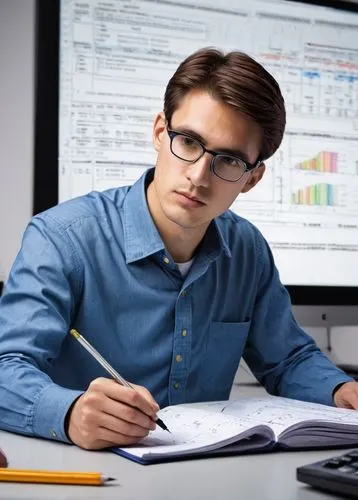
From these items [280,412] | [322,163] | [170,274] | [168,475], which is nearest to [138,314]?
[170,274]

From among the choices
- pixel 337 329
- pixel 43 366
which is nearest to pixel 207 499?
pixel 43 366

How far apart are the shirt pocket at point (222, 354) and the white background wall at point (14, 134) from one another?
0.48m

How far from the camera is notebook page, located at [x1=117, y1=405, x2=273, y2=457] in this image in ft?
2.42

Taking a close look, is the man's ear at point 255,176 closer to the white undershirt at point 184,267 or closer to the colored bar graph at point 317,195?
the white undershirt at point 184,267

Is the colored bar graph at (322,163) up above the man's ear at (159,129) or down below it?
below

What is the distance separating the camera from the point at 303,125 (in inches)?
62.1

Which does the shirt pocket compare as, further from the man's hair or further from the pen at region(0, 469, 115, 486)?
the pen at region(0, 469, 115, 486)

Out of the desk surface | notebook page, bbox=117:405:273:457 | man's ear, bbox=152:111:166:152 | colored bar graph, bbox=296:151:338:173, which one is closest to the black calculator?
the desk surface

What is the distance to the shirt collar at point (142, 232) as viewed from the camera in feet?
3.62

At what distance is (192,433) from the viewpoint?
802mm

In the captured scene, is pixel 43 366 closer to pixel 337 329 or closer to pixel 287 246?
pixel 287 246

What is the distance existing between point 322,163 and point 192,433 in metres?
0.93

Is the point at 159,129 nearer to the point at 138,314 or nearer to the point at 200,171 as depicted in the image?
the point at 200,171

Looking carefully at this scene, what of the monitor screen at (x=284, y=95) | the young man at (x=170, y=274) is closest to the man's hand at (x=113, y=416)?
the young man at (x=170, y=274)
